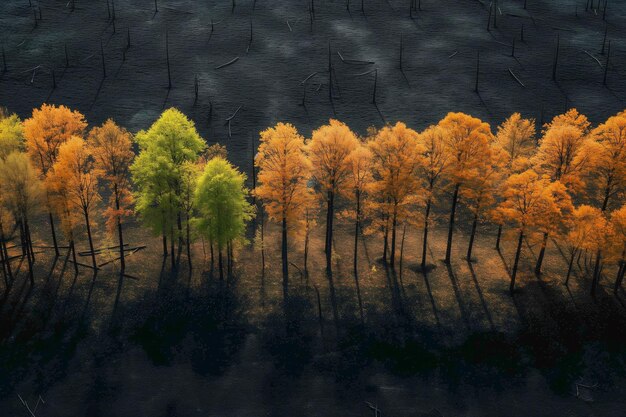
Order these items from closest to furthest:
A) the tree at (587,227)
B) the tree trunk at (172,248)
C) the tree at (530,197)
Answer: the tree at (587,227) < the tree at (530,197) < the tree trunk at (172,248)

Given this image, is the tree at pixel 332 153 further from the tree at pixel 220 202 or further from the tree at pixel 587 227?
the tree at pixel 587 227

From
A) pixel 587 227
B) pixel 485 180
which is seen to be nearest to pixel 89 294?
pixel 485 180

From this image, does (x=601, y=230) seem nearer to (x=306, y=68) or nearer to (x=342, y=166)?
(x=342, y=166)

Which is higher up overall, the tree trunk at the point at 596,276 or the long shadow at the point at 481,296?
the tree trunk at the point at 596,276

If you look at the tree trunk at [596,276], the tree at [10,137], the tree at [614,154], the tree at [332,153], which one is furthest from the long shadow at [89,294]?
the tree at [614,154]

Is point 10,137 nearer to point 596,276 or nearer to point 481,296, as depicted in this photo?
point 481,296

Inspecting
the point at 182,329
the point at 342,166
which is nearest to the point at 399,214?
the point at 342,166
